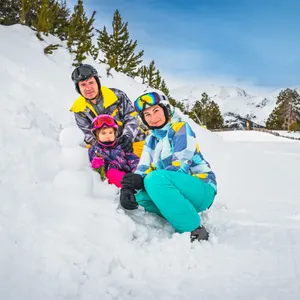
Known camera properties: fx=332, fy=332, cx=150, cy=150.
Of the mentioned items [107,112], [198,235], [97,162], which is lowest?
[198,235]

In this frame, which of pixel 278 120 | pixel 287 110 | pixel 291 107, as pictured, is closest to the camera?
pixel 291 107

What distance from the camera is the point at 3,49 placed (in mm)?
8266

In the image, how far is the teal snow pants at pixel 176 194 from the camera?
9.66ft

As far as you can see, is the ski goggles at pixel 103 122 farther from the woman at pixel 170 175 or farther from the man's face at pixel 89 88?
the woman at pixel 170 175

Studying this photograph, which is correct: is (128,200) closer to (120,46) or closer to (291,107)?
(120,46)

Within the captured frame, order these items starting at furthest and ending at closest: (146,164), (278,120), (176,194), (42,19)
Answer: (278,120) < (42,19) < (146,164) < (176,194)

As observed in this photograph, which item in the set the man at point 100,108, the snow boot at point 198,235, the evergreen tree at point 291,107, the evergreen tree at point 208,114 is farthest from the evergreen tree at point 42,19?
the evergreen tree at point 291,107

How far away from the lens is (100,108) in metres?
4.40

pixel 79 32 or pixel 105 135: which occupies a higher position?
pixel 79 32

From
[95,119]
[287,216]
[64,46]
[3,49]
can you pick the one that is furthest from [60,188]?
[64,46]

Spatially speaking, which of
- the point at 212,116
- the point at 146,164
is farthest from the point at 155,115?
the point at 212,116

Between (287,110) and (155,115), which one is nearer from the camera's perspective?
(155,115)

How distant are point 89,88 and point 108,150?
2.80ft

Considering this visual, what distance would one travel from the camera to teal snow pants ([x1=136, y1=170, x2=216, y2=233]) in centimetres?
294
